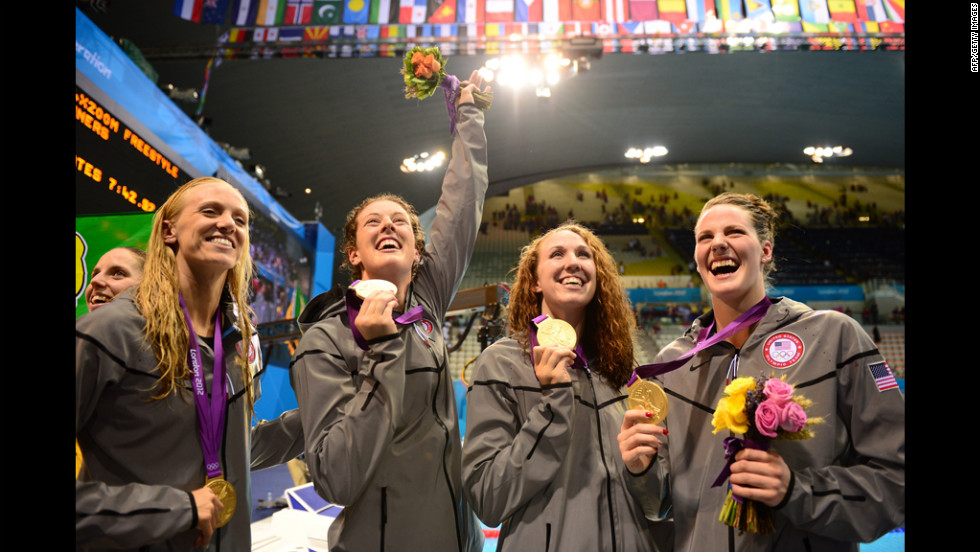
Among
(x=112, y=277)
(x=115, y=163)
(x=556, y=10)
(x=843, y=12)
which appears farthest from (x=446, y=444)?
(x=843, y=12)

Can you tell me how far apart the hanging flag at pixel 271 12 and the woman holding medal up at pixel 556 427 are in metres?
5.93

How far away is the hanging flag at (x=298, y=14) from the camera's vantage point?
22.5 ft

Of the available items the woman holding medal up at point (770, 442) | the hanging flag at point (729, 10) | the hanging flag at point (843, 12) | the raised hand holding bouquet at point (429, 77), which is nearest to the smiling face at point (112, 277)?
the raised hand holding bouquet at point (429, 77)

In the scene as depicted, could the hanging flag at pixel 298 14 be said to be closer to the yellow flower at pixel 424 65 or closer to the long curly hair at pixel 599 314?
the yellow flower at pixel 424 65

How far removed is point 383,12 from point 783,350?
6.31 metres

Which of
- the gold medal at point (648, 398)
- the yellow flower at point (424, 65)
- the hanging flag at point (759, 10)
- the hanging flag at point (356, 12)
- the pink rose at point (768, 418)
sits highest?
the hanging flag at point (356, 12)

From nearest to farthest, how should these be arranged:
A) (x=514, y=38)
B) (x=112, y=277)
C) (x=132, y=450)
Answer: (x=132, y=450) < (x=112, y=277) < (x=514, y=38)

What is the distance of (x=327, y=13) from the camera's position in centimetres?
694

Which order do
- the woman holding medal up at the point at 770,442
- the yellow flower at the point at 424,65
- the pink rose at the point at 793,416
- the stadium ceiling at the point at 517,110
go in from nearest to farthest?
1. the pink rose at the point at 793,416
2. the woman holding medal up at the point at 770,442
3. the yellow flower at the point at 424,65
4. the stadium ceiling at the point at 517,110

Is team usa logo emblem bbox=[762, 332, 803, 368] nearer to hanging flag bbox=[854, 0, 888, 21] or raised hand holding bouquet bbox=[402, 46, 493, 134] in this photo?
raised hand holding bouquet bbox=[402, 46, 493, 134]

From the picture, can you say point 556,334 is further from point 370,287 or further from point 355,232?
point 355,232
